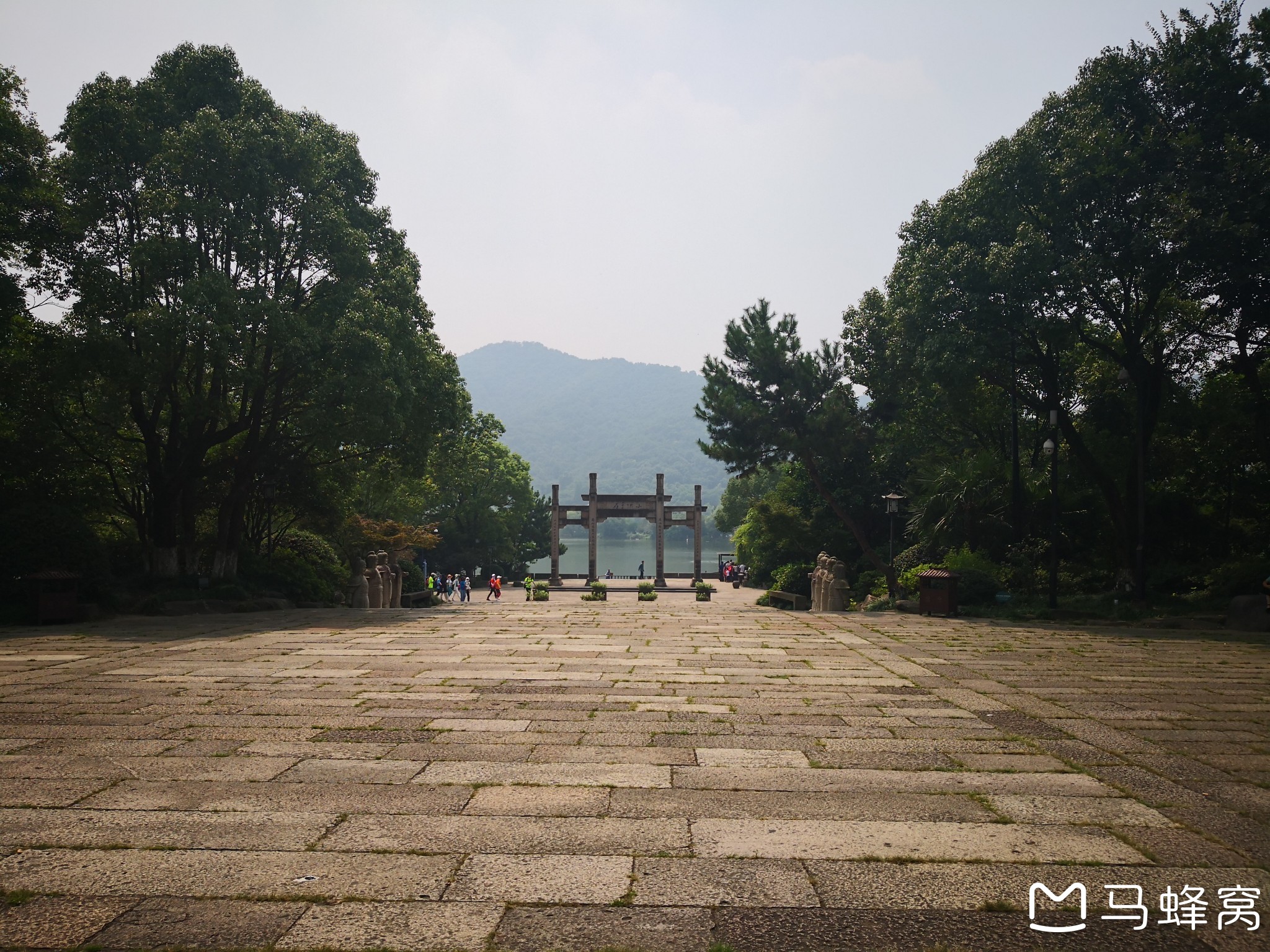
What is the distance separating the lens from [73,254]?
17.3m

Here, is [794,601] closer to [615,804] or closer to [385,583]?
[385,583]

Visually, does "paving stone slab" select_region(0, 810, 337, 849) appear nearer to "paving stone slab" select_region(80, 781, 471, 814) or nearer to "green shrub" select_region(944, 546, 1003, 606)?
"paving stone slab" select_region(80, 781, 471, 814)

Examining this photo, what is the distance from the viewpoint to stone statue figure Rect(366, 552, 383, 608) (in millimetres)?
20312

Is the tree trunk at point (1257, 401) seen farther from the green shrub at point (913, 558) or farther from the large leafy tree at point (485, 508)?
the large leafy tree at point (485, 508)

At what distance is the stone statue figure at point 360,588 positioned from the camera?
19.4 meters

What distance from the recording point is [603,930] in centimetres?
300

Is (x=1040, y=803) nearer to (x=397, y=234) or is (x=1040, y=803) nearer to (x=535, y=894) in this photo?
(x=535, y=894)

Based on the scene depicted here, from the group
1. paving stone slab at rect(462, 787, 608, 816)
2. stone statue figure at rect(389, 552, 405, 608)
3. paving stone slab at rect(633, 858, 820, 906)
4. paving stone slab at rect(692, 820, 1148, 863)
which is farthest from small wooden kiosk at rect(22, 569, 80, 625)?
paving stone slab at rect(633, 858, 820, 906)

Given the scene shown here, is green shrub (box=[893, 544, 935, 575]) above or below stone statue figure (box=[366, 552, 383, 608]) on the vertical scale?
above

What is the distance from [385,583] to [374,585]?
1082mm

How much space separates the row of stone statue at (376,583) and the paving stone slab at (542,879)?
16.8 m

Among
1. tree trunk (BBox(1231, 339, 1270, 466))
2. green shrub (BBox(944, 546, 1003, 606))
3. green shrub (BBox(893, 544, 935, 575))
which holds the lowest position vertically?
green shrub (BBox(944, 546, 1003, 606))

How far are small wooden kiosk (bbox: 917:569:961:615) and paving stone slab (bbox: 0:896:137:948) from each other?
637 inches

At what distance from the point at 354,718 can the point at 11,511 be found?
485 inches
